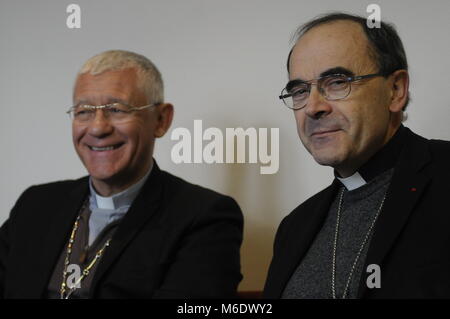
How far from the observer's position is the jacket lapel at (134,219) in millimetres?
1338

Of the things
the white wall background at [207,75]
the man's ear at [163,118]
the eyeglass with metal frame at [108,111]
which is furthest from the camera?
the white wall background at [207,75]

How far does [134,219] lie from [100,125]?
270 millimetres

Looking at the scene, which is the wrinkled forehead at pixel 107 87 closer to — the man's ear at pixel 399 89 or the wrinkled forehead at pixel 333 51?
the wrinkled forehead at pixel 333 51

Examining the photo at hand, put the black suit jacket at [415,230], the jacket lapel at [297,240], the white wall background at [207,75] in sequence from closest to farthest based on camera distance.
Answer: the black suit jacket at [415,230]
the jacket lapel at [297,240]
the white wall background at [207,75]

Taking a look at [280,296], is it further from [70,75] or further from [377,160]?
[70,75]

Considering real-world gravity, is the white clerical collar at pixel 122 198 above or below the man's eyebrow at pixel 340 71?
below

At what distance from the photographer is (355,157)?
1264 millimetres

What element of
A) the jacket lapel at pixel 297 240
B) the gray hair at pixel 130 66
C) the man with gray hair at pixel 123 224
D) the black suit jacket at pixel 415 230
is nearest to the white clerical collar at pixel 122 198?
the man with gray hair at pixel 123 224

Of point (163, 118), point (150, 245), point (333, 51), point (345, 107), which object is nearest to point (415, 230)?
point (345, 107)

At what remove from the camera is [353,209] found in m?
1.29

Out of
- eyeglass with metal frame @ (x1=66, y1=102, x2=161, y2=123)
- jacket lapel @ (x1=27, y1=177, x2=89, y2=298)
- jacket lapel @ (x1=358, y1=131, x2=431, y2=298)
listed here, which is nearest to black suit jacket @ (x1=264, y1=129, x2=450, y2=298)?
jacket lapel @ (x1=358, y1=131, x2=431, y2=298)

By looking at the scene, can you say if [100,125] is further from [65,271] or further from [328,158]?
[328,158]

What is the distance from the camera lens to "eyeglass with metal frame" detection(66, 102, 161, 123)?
1418mm

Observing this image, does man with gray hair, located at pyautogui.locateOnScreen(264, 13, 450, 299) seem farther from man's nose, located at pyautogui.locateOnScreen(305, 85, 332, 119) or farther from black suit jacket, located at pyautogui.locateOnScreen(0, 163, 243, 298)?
black suit jacket, located at pyautogui.locateOnScreen(0, 163, 243, 298)
